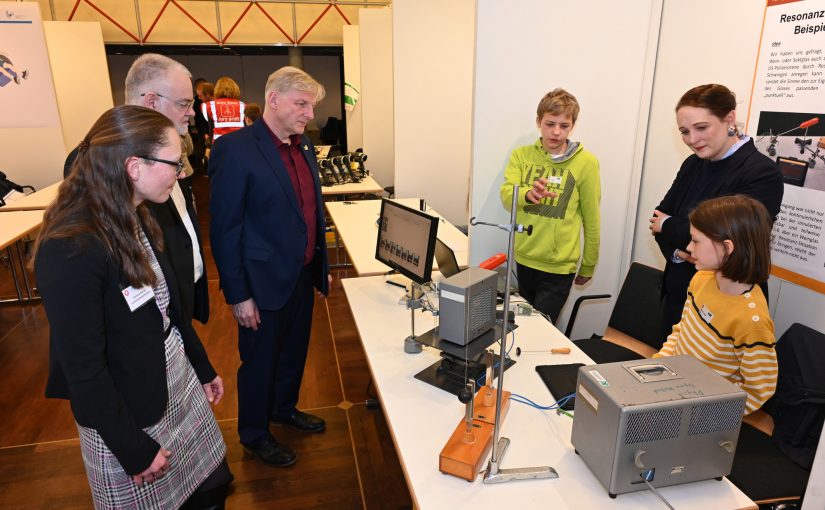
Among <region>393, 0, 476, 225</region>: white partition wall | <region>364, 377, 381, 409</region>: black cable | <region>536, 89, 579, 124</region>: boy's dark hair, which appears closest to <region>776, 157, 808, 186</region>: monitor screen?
<region>536, 89, 579, 124</region>: boy's dark hair

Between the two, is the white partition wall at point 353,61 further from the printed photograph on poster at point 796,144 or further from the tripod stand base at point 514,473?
the tripod stand base at point 514,473

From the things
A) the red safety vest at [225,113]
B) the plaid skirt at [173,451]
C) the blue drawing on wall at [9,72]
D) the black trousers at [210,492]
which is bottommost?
the black trousers at [210,492]

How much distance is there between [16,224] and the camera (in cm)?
392

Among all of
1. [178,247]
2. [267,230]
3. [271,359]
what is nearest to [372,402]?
[271,359]

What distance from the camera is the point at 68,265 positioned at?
1.19 metres

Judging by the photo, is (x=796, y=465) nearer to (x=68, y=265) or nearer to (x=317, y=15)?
(x=68, y=265)

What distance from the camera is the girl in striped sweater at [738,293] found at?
1.65m

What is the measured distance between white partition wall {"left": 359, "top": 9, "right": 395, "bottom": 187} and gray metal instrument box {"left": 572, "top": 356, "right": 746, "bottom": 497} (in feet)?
17.0

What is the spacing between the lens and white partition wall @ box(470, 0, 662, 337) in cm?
263

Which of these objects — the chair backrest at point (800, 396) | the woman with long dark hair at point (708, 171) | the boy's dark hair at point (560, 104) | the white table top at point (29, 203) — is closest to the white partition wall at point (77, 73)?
the white table top at point (29, 203)

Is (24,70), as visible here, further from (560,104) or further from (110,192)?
(560,104)

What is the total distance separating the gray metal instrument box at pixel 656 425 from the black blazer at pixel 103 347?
114cm

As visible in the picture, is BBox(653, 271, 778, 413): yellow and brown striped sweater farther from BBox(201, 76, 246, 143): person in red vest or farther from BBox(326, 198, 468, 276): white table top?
BBox(201, 76, 246, 143): person in red vest

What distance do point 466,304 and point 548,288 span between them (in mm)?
1120
